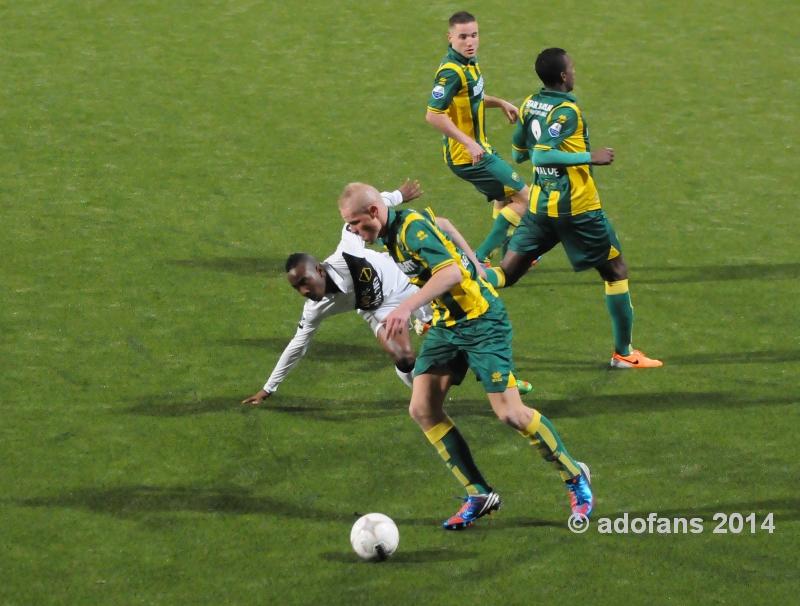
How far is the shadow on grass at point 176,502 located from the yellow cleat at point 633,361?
2617 mm

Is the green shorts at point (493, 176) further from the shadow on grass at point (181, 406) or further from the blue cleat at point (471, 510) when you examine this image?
the blue cleat at point (471, 510)

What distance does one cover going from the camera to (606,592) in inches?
235

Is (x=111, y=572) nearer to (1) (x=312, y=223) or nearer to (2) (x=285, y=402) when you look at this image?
(2) (x=285, y=402)

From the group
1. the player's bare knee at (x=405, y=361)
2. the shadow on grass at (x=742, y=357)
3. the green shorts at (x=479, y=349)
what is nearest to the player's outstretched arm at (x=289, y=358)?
the player's bare knee at (x=405, y=361)

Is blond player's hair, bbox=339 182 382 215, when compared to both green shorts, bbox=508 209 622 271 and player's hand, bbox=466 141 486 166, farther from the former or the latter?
player's hand, bbox=466 141 486 166

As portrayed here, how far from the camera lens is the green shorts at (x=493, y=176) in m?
9.29

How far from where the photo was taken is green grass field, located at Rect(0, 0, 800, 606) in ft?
20.8

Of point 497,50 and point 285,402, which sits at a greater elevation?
point 497,50

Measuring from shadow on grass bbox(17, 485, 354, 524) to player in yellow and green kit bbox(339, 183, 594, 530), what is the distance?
2.64 ft

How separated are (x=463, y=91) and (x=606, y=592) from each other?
15.1 ft

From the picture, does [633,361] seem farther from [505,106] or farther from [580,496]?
[505,106]

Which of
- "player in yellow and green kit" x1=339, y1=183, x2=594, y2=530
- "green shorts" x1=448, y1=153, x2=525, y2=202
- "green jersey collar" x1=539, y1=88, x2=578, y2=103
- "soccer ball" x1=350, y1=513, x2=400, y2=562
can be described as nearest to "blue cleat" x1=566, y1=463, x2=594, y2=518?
"player in yellow and green kit" x1=339, y1=183, x2=594, y2=530

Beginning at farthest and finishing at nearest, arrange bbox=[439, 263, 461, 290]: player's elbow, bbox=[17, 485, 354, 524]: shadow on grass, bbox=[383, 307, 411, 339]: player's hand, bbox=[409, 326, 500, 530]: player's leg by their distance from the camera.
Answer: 1. bbox=[17, 485, 354, 524]: shadow on grass
2. bbox=[409, 326, 500, 530]: player's leg
3. bbox=[439, 263, 461, 290]: player's elbow
4. bbox=[383, 307, 411, 339]: player's hand

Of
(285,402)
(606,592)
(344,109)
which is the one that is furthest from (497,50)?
(606,592)
